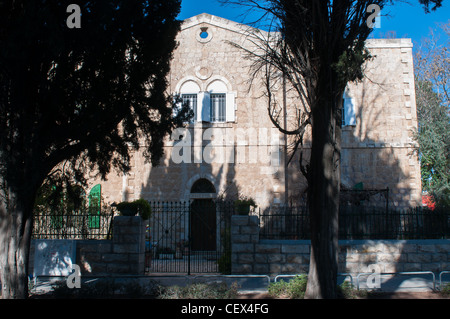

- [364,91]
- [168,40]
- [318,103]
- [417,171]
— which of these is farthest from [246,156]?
[318,103]

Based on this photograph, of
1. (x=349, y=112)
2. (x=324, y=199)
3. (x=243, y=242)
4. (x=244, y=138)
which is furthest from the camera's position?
(x=349, y=112)

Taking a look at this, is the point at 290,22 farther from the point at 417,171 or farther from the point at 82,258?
the point at 417,171

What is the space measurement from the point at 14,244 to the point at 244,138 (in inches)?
442

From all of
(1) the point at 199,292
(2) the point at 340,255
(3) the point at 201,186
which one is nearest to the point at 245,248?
(2) the point at 340,255

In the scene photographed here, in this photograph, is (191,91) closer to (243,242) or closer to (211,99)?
(211,99)

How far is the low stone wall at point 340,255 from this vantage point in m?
10.6

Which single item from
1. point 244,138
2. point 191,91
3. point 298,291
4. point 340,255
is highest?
point 191,91

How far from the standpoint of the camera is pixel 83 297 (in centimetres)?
800

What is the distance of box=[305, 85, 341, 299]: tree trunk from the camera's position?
6758mm

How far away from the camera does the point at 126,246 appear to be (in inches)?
409

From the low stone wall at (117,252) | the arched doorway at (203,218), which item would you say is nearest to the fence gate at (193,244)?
the arched doorway at (203,218)

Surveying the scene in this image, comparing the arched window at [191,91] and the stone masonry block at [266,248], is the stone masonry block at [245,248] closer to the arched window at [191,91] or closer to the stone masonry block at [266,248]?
the stone masonry block at [266,248]
